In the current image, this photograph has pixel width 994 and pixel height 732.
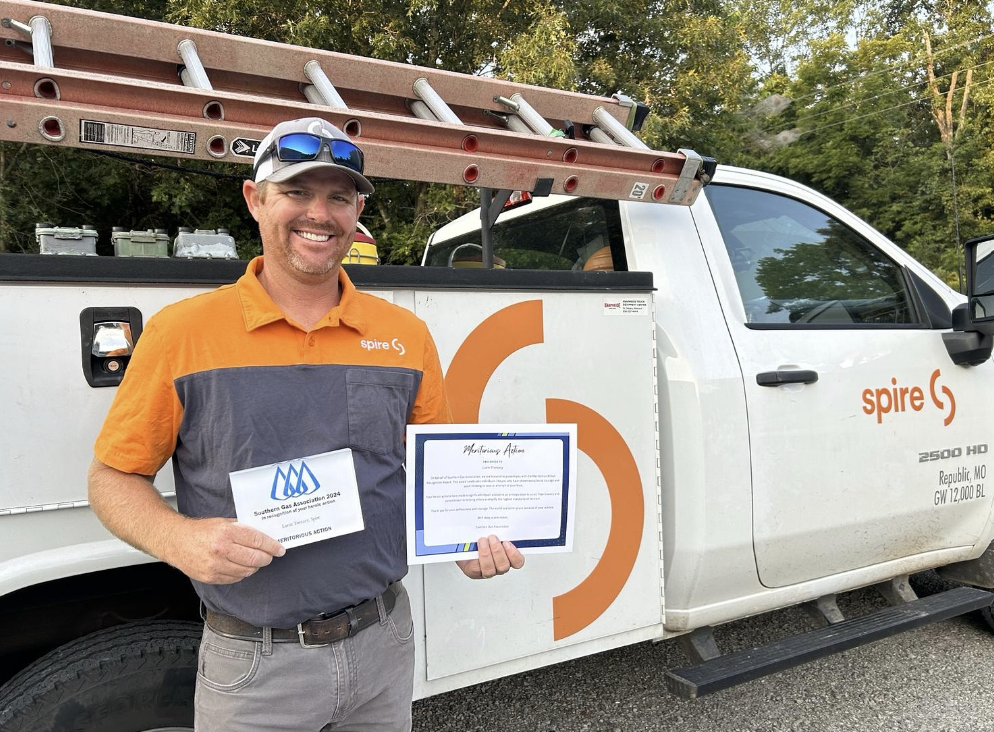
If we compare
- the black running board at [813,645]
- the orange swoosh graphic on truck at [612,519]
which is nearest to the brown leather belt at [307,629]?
the orange swoosh graphic on truck at [612,519]

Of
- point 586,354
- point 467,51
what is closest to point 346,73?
point 586,354

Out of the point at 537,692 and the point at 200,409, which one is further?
the point at 537,692

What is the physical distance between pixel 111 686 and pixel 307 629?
1.89 feet

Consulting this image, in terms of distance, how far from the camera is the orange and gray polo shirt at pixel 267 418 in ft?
4.14

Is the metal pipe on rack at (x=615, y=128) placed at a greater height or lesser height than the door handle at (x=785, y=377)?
greater

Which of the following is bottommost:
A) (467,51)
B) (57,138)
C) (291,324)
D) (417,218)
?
(291,324)

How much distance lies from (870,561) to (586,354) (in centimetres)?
153

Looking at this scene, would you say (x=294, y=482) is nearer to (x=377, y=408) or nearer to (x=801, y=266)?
(x=377, y=408)

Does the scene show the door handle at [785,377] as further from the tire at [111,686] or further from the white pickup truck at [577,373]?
the tire at [111,686]

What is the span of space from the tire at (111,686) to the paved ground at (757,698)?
1.32 metres

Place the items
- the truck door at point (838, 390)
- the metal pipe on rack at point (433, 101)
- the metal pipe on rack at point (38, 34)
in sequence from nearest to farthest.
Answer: the metal pipe on rack at point (38, 34)
the metal pipe on rack at point (433, 101)
the truck door at point (838, 390)

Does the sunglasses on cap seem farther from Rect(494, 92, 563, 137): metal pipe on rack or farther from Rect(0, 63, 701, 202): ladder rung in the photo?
Rect(494, 92, 563, 137): metal pipe on rack

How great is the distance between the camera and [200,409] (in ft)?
4.21

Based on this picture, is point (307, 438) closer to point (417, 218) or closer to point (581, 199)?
point (581, 199)
